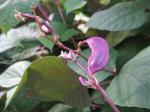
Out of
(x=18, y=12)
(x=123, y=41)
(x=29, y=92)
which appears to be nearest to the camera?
(x=18, y=12)

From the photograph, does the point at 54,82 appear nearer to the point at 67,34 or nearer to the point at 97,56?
the point at 97,56

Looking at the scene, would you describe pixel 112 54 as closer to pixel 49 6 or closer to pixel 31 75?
pixel 31 75

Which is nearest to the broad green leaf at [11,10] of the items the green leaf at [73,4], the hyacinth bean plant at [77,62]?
the hyacinth bean plant at [77,62]

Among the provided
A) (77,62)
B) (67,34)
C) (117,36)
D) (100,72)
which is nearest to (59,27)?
(67,34)

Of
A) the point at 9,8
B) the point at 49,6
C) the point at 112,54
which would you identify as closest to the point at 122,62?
the point at 112,54

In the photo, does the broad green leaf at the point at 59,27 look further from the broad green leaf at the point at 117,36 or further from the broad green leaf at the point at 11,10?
the broad green leaf at the point at 11,10

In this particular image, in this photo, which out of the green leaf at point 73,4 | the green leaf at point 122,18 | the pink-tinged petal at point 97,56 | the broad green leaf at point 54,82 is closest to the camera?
the pink-tinged petal at point 97,56

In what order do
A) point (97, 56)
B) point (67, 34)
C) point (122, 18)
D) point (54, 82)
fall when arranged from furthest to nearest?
point (67, 34), point (122, 18), point (54, 82), point (97, 56)
